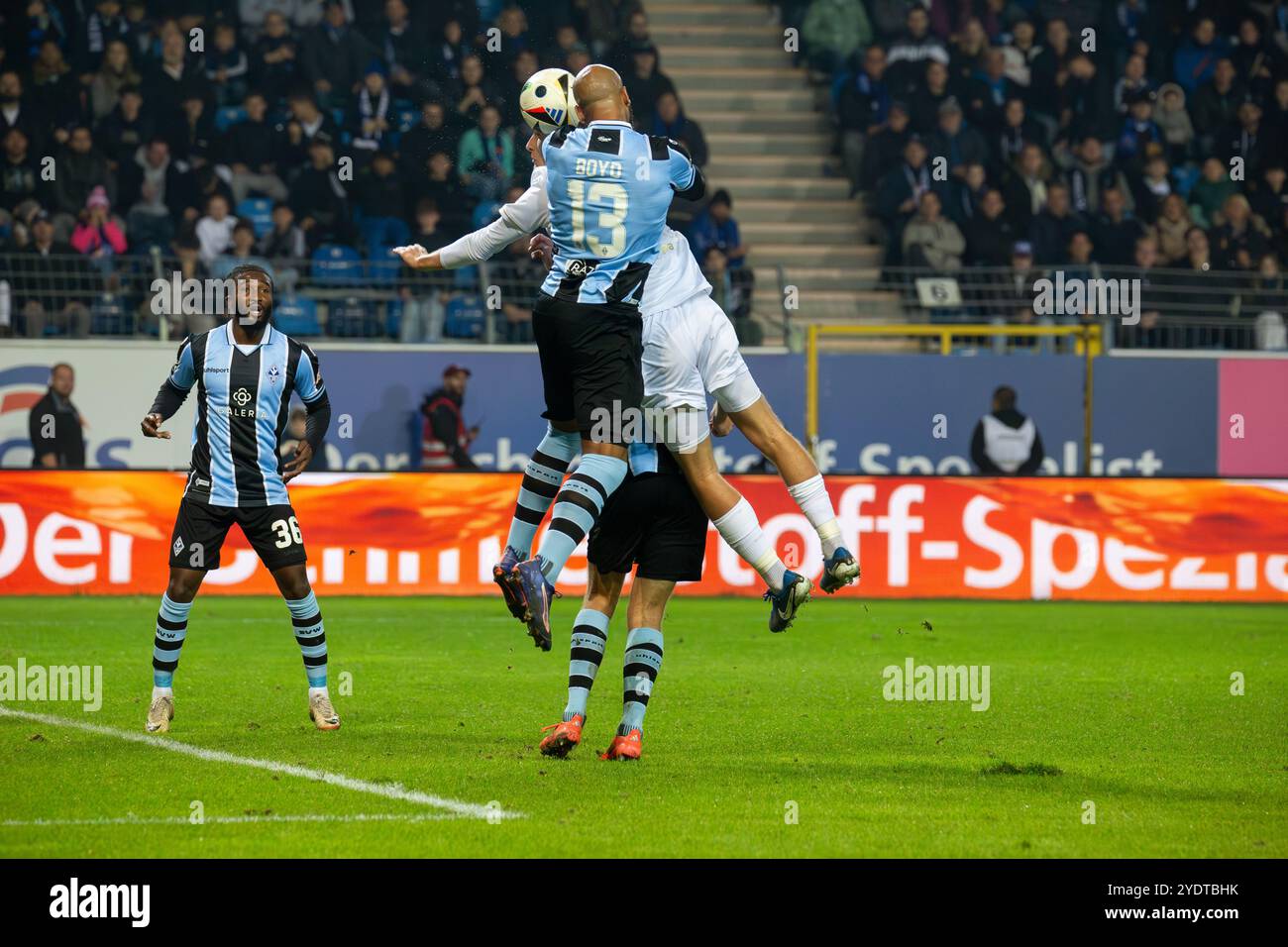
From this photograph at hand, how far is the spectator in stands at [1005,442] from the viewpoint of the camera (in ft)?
65.7

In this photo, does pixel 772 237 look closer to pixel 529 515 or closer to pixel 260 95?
pixel 260 95

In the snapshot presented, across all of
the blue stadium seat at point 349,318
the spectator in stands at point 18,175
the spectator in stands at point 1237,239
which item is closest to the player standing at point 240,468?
the blue stadium seat at point 349,318

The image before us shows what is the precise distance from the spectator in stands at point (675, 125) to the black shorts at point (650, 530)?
43.7 feet

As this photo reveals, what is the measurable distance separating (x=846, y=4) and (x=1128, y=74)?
12.8 ft

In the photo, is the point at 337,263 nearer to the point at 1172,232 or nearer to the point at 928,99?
the point at 928,99

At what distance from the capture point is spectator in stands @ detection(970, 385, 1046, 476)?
20.0 meters

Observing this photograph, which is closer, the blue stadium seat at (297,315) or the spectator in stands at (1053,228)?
the blue stadium seat at (297,315)

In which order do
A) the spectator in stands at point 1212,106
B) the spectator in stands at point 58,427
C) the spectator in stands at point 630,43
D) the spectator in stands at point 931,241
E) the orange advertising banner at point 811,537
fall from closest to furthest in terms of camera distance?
1. the orange advertising banner at point 811,537
2. the spectator in stands at point 58,427
3. the spectator in stands at point 630,43
4. the spectator in stands at point 931,241
5. the spectator in stands at point 1212,106

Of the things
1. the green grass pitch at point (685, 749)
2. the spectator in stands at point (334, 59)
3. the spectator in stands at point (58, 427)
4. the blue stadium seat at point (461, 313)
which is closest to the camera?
the green grass pitch at point (685, 749)

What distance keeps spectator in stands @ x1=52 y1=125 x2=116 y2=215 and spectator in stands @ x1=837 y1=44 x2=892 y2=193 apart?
9.38m

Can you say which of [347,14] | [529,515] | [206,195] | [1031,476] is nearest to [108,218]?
[206,195]

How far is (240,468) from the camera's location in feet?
29.1

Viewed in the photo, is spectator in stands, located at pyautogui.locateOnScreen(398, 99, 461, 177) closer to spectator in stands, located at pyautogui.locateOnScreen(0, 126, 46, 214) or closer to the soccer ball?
spectator in stands, located at pyautogui.locateOnScreen(0, 126, 46, 214)

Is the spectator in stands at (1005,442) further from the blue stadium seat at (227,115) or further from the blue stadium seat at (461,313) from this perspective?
the blue stadium seat at (227,115)
